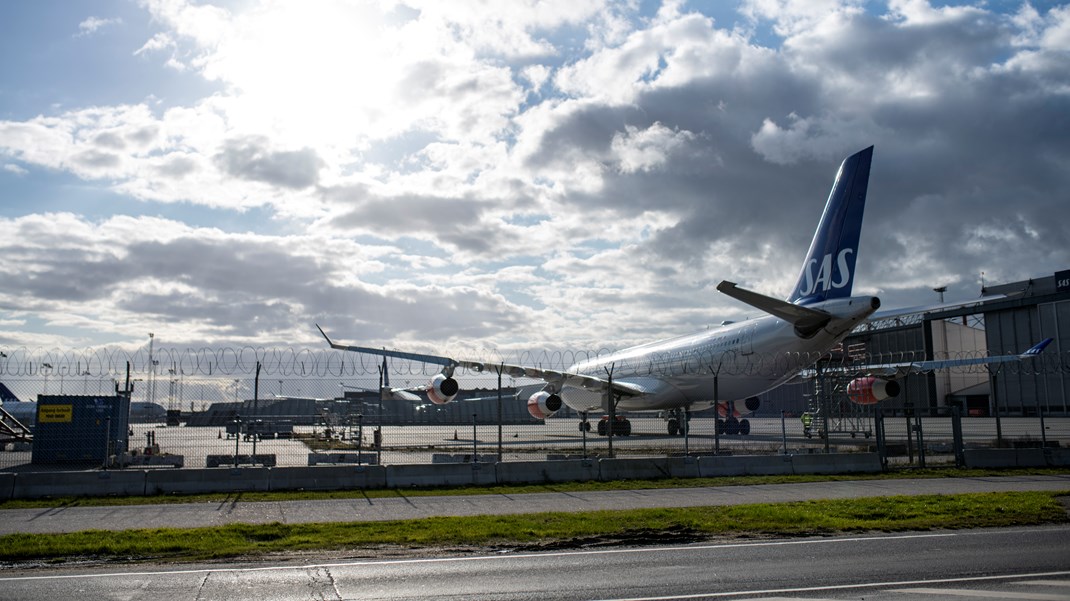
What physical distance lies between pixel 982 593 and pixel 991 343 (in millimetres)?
55239

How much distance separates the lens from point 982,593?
7555 millimetres

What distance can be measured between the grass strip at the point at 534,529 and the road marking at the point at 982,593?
12.7ft

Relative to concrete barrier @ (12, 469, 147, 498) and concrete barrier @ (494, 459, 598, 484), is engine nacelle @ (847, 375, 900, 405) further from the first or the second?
concrete barrier @ (12, 469, 147, 498)

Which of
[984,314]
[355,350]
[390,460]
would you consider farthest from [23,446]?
[984,314]

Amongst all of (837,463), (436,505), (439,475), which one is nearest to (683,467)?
(837,463)

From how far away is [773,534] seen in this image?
11664 mm

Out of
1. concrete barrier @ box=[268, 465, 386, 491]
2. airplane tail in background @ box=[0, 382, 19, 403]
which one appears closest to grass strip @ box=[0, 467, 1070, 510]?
concrete barrier @ box=[268, 465, 386, 491]

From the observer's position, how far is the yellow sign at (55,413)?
24.6 meters

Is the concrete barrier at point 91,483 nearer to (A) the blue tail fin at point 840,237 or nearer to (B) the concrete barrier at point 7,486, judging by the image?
(B) the concrete barrier at point 7,486

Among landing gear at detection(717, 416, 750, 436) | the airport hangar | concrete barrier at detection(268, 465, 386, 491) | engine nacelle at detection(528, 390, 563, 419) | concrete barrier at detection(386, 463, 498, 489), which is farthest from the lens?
the airport hangar

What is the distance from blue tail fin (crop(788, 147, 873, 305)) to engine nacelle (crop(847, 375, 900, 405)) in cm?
317

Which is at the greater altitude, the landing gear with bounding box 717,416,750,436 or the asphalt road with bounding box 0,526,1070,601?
the landing gear with bounding box 717,416,750,436

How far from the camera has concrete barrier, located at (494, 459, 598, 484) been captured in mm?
18641

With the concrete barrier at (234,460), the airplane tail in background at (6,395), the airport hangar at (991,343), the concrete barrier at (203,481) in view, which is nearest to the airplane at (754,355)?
the concrete barrier at (234,460)
